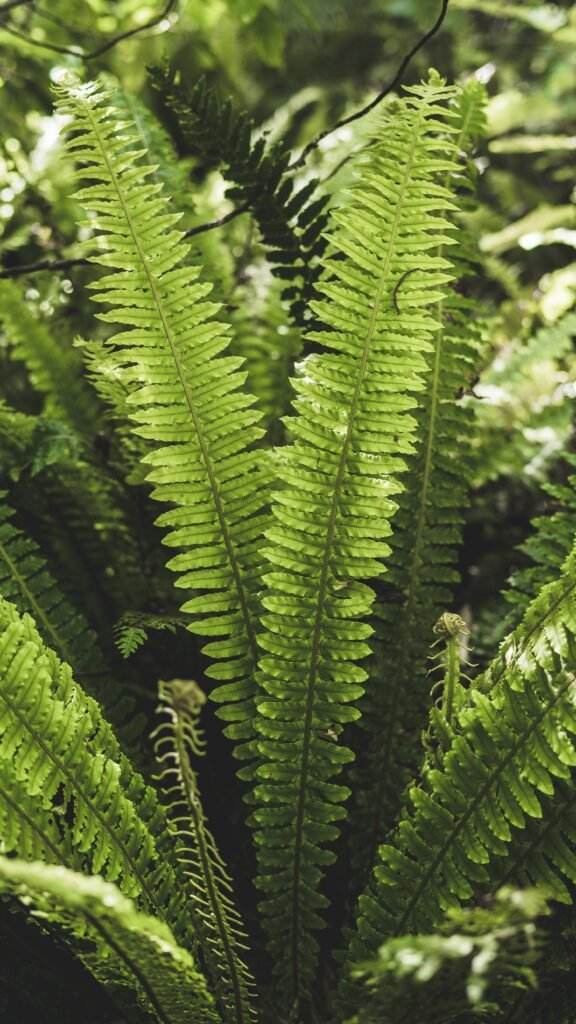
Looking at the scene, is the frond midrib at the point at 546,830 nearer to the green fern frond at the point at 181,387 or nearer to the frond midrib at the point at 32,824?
the green fern frond at the point at 181,387

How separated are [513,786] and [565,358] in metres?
1.48

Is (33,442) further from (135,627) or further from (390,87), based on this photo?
(390,87)

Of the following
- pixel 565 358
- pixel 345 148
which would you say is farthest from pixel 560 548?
pixel 345 148

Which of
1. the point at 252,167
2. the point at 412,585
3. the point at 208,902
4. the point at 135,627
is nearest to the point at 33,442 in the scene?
the point at 135,627

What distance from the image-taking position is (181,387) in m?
1.01

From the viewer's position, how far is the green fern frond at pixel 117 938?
0.57m

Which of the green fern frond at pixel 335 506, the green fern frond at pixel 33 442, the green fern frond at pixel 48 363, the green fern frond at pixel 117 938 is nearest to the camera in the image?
the green fern frond at pixel 117 938

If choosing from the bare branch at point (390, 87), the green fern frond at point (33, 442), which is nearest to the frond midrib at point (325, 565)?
the bare branch at point (390, 87)

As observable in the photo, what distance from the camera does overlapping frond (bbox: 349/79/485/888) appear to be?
46.3 inches

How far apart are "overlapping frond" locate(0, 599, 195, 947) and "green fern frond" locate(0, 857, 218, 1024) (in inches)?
3.2

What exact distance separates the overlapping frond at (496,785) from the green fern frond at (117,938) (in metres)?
0.22

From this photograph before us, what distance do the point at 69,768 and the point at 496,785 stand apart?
466mm

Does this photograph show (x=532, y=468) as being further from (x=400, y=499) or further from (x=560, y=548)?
(x=400, y=499)

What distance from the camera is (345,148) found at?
1938 millimetres
